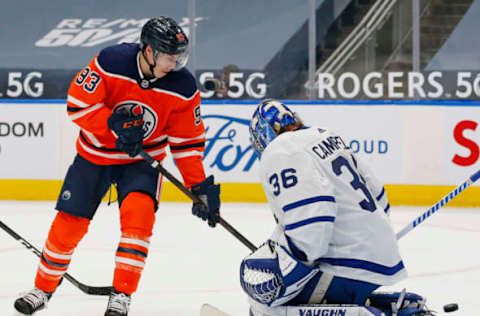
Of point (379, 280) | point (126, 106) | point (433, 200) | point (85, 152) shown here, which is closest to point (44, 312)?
point (85, 152)

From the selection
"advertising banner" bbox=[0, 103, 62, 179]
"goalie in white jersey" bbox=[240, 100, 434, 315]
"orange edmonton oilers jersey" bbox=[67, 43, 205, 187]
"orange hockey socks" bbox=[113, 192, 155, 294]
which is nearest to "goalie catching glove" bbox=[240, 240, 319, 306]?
"goalie in white jersey" bbox=[240, 100, 434, 315]

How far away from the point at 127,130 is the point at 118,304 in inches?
21.9

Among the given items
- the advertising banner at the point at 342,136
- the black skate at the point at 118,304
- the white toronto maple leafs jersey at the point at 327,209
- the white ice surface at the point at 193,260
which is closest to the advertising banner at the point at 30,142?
the advertising banner at the point at 342,136

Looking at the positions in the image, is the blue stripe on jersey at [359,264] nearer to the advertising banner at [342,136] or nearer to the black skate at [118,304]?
the black skate at [118,304]

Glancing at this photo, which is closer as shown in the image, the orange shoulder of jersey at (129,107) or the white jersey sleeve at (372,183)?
the white jersey sleeve at (372,183)

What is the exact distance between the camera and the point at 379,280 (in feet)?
6.65

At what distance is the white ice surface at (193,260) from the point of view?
117 inches

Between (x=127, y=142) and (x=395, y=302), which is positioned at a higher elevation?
(x=127, y=142)

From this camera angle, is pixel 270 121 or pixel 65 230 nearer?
pixel 270 121

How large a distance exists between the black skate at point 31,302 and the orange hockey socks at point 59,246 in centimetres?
3

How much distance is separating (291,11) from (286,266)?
501cm

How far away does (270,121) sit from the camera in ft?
6.82

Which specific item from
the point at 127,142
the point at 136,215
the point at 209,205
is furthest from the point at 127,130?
the point at 209,205

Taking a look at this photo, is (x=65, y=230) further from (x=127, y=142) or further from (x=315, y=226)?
(x=315, y=226)
